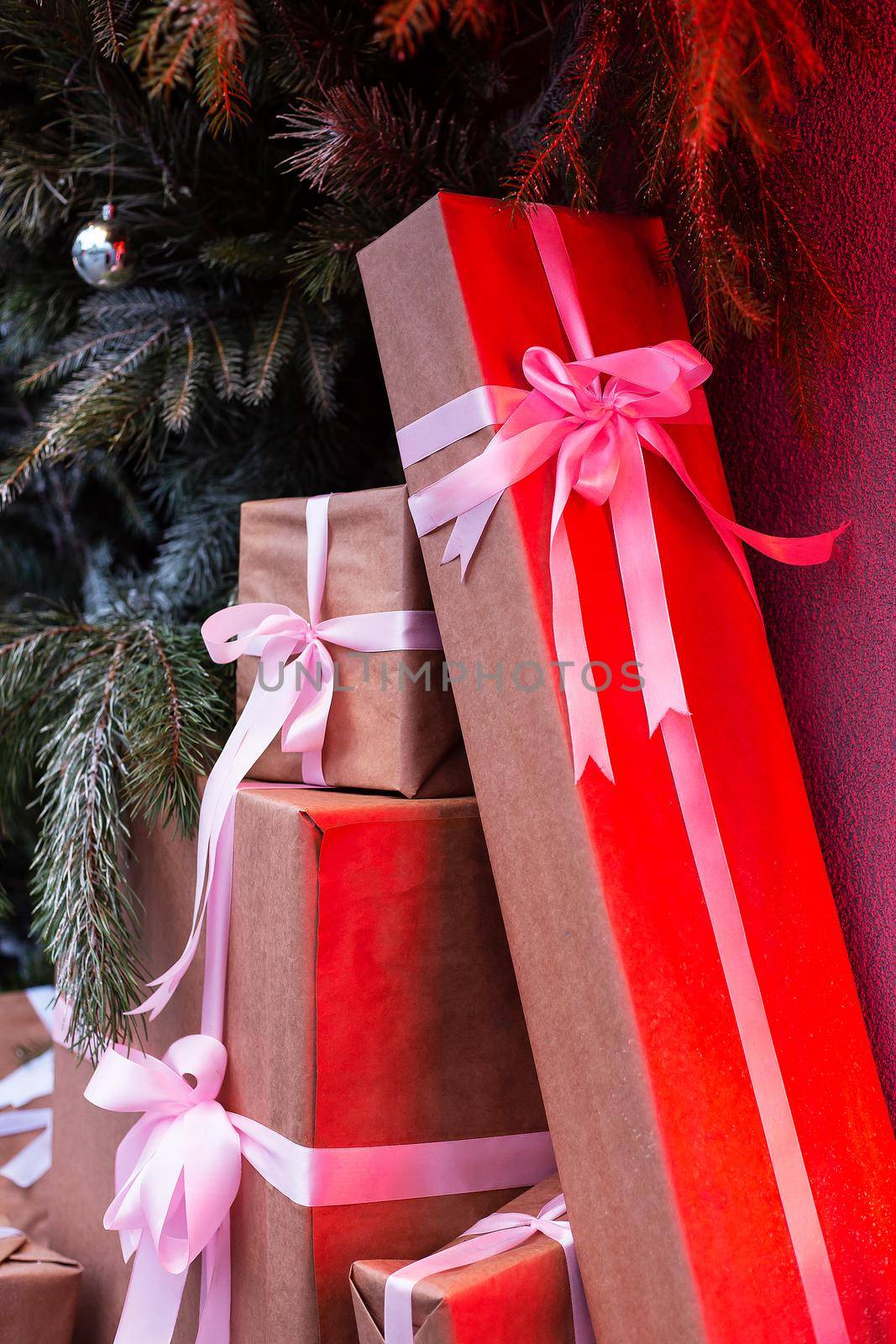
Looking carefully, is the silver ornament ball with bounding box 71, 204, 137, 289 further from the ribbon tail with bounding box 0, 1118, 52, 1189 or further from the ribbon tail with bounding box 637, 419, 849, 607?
the ribbon tail with bounding box 0, 1118, 52, 1189

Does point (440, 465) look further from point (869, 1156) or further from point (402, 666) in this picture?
point (869, 1156)

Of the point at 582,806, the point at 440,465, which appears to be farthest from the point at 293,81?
the point at 582,806

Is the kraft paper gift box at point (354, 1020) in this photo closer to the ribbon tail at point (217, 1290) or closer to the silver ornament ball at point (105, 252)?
the ribbon tail at point (217, 1290)

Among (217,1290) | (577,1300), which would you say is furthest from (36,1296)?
(577,1300)

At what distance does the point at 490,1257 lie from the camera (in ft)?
1.96

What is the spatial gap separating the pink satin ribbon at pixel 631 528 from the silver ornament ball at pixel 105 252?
33cm

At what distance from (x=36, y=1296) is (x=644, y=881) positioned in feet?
1.81

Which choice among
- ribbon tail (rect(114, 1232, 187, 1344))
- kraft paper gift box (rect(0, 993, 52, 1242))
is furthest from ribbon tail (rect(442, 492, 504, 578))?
kraft paper gift box (rect(0, 993, 52, 1242))

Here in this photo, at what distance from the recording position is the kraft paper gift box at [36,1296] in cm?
75

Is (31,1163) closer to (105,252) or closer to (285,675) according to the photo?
(285,675)

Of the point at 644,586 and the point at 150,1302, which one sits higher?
the point at 644,586

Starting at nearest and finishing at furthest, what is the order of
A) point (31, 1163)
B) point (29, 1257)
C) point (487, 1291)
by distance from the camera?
point (487, 1291), point (29, 1257), point (31, 1163)

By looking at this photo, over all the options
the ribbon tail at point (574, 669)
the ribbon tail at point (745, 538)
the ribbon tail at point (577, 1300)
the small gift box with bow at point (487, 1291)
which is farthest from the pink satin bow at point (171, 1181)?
the ribbon tail at point (745, 538)

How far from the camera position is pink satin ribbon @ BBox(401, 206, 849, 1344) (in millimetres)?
600
